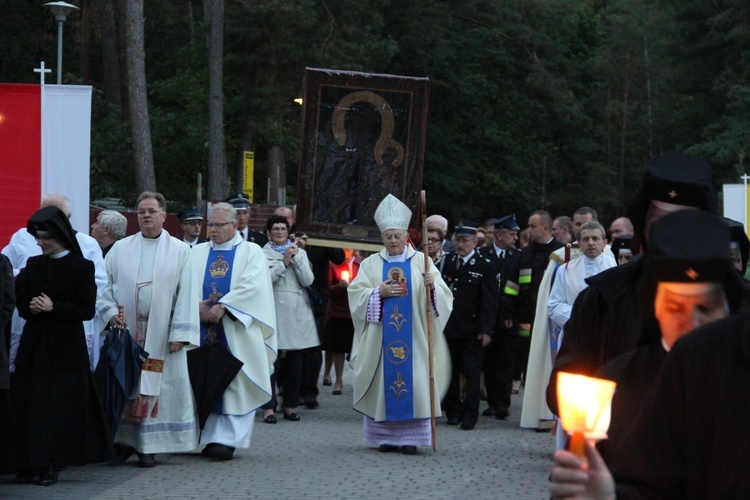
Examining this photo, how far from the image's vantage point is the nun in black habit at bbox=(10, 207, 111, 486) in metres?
9.05

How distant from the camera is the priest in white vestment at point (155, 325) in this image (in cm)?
1014

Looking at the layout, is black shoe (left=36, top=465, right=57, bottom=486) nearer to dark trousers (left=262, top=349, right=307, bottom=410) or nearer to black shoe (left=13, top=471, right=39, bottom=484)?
black shoe (left=13, top=471, right=39, bottom=484)

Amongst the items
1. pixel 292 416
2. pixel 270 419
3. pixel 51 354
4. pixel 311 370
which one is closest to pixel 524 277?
pixel 311 370

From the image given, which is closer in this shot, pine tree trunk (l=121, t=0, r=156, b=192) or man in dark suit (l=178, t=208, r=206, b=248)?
man in dark suit (l=178, t=208, r=206, b=248)

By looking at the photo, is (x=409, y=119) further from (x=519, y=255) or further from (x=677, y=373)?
(x=677, y=373)

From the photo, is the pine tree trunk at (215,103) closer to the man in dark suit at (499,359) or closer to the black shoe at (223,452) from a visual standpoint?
the man in dark suit at (499,359)

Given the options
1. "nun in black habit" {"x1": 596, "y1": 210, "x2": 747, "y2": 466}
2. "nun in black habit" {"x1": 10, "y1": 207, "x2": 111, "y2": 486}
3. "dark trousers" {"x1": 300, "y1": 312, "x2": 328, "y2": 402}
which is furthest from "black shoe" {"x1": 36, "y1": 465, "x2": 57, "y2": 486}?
"nun in black habit" {"x1": 596, "y1": 210, "x2": 747, "y2": 466}

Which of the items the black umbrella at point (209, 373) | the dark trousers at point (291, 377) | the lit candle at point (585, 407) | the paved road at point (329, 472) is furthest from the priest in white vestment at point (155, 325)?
the lit candle at point (585, 407)

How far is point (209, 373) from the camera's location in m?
10.6

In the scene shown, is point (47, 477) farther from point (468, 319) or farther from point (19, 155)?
point (468, 319)

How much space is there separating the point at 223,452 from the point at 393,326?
6.37 feet

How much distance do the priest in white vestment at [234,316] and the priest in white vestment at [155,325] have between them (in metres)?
0.26

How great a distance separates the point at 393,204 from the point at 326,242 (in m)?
1.28

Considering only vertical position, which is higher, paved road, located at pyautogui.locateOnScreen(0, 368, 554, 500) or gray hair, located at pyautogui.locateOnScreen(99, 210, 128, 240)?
gray hair, located at pyautogui.locateOnScreen(99, 210, 128, 240)
